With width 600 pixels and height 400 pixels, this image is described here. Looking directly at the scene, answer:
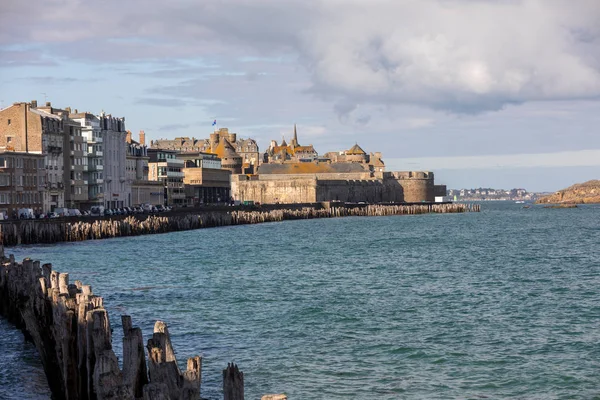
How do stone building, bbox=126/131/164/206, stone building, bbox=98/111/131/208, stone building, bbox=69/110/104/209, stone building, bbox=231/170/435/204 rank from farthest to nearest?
stone building, bbox=231/170/435/204 < stone building, bbox=126/131/164/206 < stone building, bbox=98/111/131/208 < stone building, bbox=69/110/104/209

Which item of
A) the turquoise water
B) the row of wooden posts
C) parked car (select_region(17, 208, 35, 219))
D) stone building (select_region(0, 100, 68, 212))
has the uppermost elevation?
stone building (select_region(0, 100, 68, 212))

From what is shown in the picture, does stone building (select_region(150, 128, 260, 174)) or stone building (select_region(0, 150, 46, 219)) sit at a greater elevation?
stone building (select_region(150, 128, 260, 174))

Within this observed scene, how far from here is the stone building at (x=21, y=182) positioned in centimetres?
6981

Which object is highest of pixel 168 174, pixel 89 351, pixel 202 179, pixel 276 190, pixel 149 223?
pixel 168 174

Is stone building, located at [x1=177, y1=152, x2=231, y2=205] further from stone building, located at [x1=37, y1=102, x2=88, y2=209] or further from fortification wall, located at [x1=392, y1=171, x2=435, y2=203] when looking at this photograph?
stone building, located at [x1=37, y1=102, x2=88, y2=209]

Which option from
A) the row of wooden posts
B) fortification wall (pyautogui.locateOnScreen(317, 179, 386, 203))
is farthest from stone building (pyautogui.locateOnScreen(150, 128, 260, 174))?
the row of wooden posts

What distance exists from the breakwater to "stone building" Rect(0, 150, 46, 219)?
7.74 meters

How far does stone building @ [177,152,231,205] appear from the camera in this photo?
132 meters

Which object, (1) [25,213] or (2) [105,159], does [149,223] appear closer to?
(1) [25,213]

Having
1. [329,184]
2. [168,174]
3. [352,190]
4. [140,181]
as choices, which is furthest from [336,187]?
[140,181]

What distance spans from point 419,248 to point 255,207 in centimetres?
5768

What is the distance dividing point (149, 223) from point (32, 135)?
14.0 m

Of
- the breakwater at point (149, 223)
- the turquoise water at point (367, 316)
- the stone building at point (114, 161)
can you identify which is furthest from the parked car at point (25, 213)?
the stone building at point (114, 161)

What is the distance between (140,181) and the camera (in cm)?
10806
